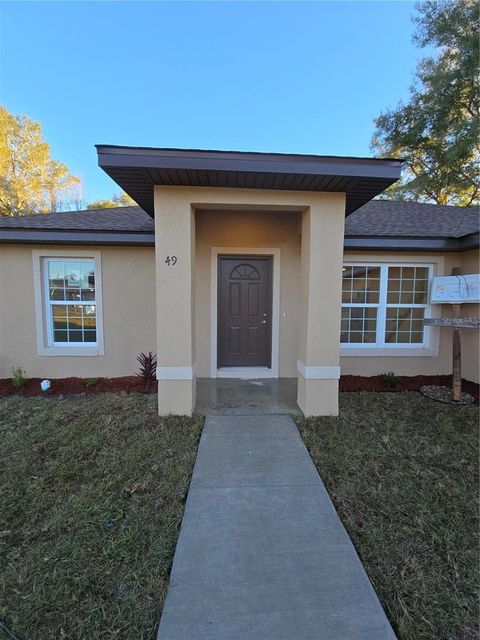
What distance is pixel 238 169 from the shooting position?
11.5 feet

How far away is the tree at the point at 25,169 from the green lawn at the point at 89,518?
20.7m

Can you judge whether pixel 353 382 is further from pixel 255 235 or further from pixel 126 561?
pixel 126 561

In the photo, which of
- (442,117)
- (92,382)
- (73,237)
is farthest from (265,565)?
(442,117)

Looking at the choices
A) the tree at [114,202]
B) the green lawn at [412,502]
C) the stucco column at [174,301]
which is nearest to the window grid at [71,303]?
the stucco column at [174,301]

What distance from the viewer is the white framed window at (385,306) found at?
6.24 m

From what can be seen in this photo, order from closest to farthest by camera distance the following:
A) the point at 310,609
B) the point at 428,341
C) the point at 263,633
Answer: the point at 263,633 → the point at 310,609 → the point at 428,341

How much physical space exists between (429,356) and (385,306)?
1.39 meters

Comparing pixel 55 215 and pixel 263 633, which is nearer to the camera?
pixel 263 633

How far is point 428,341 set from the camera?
6359 mm

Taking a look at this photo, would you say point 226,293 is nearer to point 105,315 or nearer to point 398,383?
point 105,315

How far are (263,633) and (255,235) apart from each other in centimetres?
542

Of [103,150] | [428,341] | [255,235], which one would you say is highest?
[103,150]

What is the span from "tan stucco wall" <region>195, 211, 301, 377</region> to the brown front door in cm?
24

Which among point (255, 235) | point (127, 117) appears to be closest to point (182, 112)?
point (127, 117)
